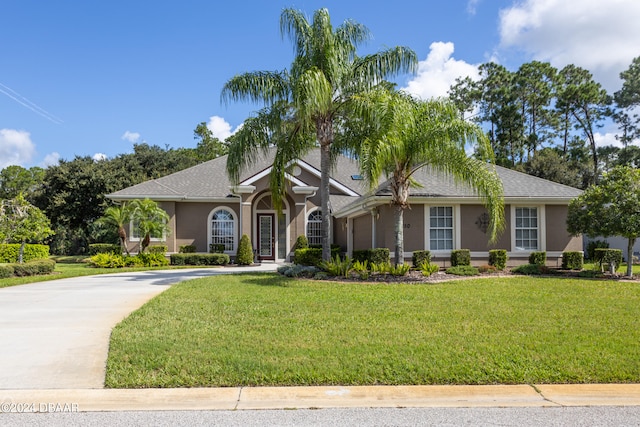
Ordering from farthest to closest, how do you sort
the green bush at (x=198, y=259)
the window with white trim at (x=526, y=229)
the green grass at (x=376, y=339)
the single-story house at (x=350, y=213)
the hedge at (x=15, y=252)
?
the green bush at (x=198, y=259)
the hedge at (x=15, y=252)
the window with white trim at (x=526, y=229)
the single-story house at (x=350, y=213)
the green grass at (x=376, y=339)

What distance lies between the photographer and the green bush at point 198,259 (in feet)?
74.4

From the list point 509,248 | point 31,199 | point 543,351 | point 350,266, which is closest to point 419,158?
point 350,266

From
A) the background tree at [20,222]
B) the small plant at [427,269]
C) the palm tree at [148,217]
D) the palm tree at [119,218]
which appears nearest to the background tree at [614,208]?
the small plant at [427,269]

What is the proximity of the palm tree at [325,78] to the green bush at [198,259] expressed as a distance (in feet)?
26.0

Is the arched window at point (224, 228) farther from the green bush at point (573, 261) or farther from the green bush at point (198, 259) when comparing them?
the green bush at point (573, 261)

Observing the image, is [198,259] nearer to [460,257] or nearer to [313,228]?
[313,228]

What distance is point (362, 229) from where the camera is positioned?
830 inches

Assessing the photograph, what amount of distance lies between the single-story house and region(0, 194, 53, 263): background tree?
6100mm

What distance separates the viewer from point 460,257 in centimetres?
1719

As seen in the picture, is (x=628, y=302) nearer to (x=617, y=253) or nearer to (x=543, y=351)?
(x=543, y=351)

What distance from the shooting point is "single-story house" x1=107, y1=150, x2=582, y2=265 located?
1773 centimetres

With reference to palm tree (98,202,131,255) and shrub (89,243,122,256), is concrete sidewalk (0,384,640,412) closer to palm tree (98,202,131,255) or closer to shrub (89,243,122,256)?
palm tree (98,202,131,255)

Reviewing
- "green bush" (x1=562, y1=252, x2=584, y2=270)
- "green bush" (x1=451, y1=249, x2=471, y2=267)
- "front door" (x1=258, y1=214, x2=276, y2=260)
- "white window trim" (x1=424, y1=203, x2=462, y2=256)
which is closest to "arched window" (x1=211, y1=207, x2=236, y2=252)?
"front door" (x1=258, y1=214, x2=276, y2=260)

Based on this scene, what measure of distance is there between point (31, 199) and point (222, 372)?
121ft
